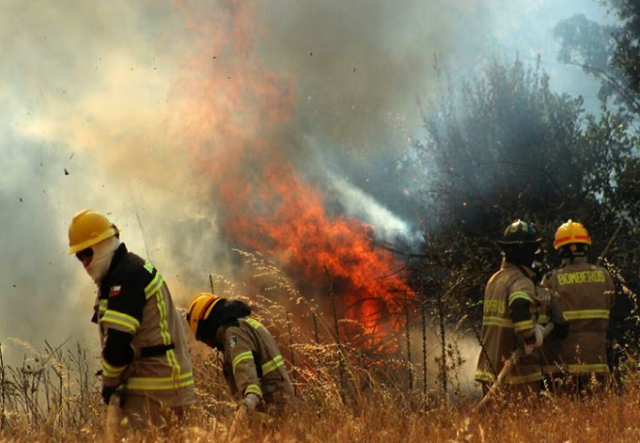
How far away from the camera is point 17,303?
623 inches

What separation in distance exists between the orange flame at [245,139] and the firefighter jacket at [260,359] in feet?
27.6

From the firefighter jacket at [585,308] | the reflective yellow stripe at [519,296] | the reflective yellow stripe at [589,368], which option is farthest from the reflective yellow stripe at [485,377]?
the firefighter jacket at [585,308]

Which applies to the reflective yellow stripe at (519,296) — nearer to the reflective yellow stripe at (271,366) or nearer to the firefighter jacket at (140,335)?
the reflective yellow stripe at (271,366)

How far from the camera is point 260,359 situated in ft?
20.9

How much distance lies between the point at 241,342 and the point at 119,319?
1054mm

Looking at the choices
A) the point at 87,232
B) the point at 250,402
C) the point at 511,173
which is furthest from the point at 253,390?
the point at 511,173

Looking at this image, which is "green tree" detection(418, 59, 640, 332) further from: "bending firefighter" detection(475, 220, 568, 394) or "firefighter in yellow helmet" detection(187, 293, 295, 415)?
"firefighter in yellow helmet" detection(187, 293, 295, 415)

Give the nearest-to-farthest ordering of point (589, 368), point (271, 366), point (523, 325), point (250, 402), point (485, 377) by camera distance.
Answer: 1. point (250, 402)
2. point (271, 366)
3. point (523, 325)
4. point (485, 377)
5. point (589, 368)

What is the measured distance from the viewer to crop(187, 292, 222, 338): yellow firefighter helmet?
6395mm

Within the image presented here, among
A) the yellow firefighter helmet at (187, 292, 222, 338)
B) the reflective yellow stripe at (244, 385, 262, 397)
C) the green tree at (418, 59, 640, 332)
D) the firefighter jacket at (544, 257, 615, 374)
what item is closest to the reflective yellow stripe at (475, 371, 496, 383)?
the firefighter jacket at (544, 257, 615, 374)

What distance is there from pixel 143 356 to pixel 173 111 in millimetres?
10909

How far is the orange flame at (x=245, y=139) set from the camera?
50.3ft

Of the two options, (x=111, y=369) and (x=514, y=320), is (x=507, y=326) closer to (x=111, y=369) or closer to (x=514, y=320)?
(x=514, y=320)

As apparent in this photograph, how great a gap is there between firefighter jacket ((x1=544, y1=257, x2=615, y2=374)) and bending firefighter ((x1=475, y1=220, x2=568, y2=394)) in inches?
25.7
